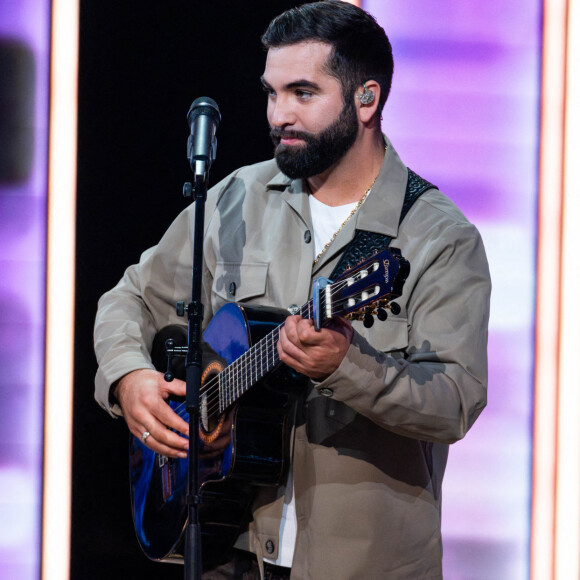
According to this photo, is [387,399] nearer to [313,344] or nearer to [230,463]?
[313,344]

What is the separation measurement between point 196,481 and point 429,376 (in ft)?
1.89

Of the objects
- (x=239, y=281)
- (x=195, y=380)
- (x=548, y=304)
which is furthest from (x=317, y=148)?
(x=548, y=304)

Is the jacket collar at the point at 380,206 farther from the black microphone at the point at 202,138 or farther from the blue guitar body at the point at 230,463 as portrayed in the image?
the black microphone at the point at 202,138

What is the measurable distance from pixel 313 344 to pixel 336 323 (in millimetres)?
66

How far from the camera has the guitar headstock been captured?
5.36ft

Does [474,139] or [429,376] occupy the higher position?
[474,139]

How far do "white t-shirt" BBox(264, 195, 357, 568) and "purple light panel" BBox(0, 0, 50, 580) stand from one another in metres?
1.25

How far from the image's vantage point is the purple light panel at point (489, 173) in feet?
10.4

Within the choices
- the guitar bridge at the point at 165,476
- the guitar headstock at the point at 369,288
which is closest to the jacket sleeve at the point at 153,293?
the guitar bridge at the point at 165,476

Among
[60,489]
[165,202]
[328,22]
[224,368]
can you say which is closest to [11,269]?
[165,202]

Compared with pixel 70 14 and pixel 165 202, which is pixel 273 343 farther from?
pixel 70 14

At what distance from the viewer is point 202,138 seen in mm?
2043

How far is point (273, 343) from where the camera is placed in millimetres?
1986

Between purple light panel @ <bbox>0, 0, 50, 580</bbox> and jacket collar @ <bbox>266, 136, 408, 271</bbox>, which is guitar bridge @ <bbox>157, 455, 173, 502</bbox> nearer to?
jacket collar @ <bbox>266, 136, 408, 271</bbox>
